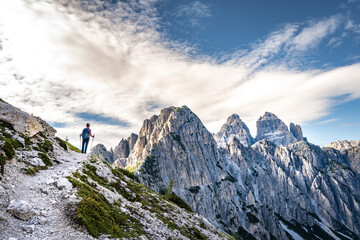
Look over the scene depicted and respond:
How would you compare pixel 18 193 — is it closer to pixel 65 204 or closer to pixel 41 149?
pixel 65 204

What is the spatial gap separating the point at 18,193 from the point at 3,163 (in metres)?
3.34

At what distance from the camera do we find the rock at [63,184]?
15000mm

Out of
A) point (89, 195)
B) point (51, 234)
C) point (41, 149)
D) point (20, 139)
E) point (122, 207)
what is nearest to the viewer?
point (51, 234)

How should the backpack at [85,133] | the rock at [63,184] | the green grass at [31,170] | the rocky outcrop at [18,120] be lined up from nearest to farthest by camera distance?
the rock at [63,184] → the green grass at [31,170] → the rocky outcrop at [18,120] → the backpack at [85,133]

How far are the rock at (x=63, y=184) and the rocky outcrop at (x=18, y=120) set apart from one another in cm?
1289

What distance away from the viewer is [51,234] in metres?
10.5

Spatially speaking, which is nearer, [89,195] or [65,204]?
[65,204]

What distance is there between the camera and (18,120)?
81.3 ft

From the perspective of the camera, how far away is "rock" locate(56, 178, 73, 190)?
1500cm

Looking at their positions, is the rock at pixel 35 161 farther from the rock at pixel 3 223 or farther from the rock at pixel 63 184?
the rock at pixel 3 223

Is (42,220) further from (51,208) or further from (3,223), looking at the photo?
(3,223)

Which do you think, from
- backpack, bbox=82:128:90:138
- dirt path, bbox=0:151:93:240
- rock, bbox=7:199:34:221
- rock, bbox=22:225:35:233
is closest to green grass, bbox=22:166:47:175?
dirt path, bbox=0:151:93:240

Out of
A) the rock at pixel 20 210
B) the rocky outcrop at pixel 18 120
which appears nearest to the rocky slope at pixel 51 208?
the rock at pixel 20 210

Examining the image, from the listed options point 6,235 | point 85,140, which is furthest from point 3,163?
point 85,140
